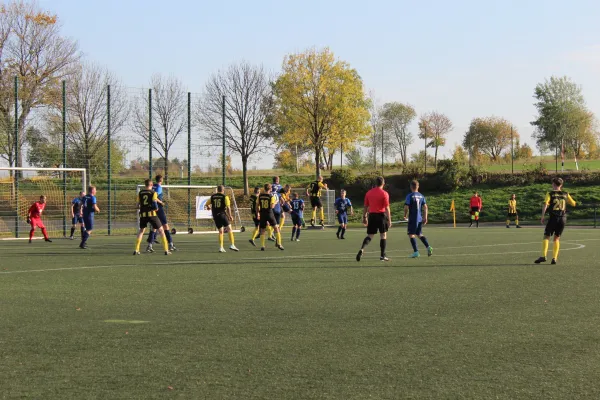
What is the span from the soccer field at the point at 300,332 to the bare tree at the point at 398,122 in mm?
66887

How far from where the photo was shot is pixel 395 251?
1892 cm

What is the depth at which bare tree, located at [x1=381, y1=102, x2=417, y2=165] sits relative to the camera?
265ft

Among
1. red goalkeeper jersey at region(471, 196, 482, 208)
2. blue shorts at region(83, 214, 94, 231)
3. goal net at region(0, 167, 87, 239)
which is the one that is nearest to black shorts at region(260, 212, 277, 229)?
blue shorts at region(83, 214, 94, 231)

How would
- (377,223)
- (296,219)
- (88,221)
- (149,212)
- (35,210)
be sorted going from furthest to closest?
1. (296,219)
2. (35,210)
3. (88,221)
4. (149,212)
5. (377,223)

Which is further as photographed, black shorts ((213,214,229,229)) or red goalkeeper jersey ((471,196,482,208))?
red goalkeeper jersey ((471,196,482,208))

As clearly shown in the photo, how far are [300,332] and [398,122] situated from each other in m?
78.0

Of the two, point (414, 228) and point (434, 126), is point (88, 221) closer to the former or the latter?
point (414, 228)

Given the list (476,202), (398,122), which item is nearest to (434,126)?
(398,122)

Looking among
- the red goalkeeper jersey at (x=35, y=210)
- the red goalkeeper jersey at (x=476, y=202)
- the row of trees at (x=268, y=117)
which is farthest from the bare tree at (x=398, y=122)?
the red goalkeeper jersey at (x=35, y=210)

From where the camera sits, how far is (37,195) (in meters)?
27.8

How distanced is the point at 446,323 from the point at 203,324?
9.00 ft

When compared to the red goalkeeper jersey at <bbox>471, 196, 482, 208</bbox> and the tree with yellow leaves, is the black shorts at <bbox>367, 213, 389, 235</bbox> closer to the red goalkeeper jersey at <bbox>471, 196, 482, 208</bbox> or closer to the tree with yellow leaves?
the red goalkeeper jersey at <bbox>471, 196, 482, 208</bbox>

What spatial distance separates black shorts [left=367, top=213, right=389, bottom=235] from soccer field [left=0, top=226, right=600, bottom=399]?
182 cm

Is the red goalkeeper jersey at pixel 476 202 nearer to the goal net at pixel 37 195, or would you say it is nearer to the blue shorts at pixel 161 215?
the goal net at pixel 37 195
